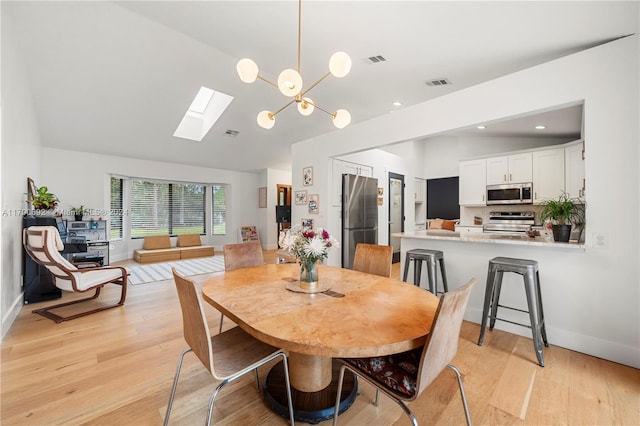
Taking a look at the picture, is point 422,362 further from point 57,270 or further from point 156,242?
point 156,242

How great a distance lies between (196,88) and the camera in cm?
453

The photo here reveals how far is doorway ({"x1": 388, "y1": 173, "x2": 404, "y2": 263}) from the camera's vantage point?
605 centimetres

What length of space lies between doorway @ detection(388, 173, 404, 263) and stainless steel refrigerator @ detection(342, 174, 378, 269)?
0.80 m

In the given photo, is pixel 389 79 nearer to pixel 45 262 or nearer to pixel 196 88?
pixel 196 88

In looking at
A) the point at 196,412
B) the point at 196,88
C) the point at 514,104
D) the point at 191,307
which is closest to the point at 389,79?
the point at 514,104

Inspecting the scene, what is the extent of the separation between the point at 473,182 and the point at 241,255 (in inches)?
199

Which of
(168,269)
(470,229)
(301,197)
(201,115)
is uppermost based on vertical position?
(201,115)

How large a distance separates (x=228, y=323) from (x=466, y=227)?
16.4ft

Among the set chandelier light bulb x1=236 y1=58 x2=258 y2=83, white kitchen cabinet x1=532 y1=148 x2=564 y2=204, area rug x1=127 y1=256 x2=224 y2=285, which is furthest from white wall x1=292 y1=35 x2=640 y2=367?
area rug x1=127 y1=256 x2=224 y2=285

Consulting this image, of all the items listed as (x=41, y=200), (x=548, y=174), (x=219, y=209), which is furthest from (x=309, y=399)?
(x=219, y=209)

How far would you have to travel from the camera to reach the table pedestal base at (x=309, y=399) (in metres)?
1.51

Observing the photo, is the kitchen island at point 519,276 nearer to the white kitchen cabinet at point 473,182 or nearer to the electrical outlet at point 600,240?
the electrical outlet at point 600,240

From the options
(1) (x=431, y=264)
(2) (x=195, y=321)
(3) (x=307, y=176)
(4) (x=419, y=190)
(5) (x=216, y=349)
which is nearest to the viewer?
(2) (x=195, y=321)

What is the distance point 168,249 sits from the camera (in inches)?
270
